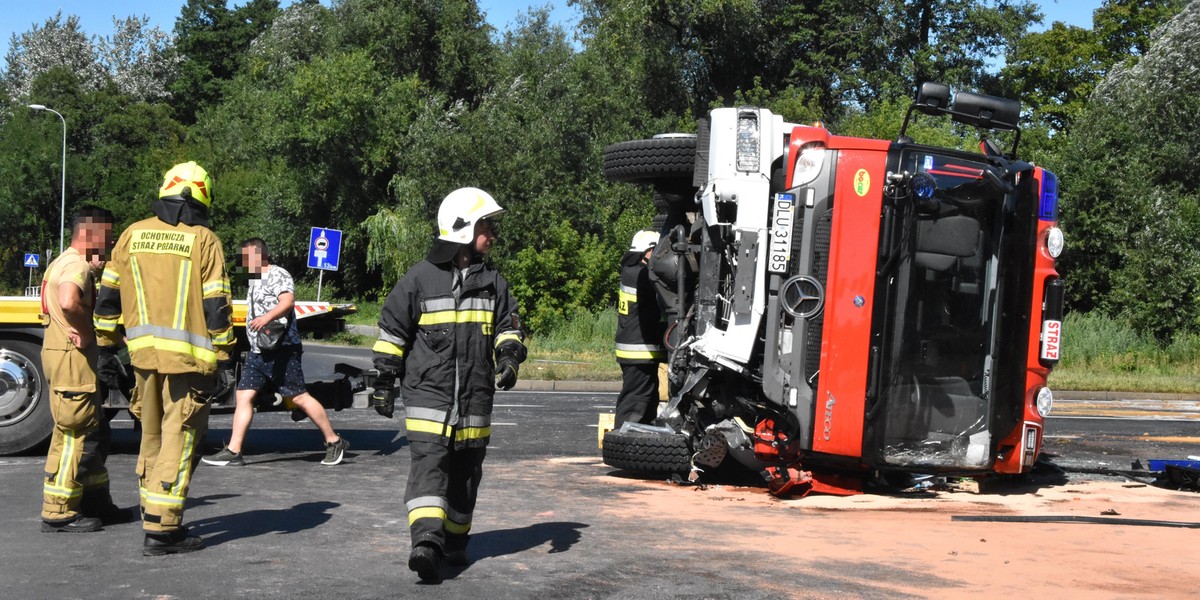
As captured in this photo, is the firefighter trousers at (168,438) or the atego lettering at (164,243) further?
the atego lettering at (164,243)

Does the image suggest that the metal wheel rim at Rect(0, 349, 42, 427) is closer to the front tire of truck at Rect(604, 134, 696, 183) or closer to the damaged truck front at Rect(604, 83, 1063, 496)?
the front tire of truck at Rect(604, 134, 696, 183)

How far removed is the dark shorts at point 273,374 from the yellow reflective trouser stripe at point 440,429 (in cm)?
363

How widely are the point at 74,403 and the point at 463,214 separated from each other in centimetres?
251

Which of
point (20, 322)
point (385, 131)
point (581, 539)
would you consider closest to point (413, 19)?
point (385, 131)

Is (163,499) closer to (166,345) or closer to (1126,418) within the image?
(166,345)

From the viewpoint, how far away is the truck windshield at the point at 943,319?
7.77 metres

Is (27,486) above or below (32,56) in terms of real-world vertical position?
below

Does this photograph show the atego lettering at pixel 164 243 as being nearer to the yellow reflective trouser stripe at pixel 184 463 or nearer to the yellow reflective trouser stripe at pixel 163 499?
the yellow reflective trouser stripe at pixel 184 463

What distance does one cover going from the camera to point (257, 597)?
17.5 ft

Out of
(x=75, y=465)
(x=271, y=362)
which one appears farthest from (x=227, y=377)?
(x=75, y=465)

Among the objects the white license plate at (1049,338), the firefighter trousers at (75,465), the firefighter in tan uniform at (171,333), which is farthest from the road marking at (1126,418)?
the firefighter trousers at (75,465)

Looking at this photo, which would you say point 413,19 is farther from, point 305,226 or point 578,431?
point 578,431

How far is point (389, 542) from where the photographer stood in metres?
6.54

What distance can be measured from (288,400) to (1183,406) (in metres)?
12.8
